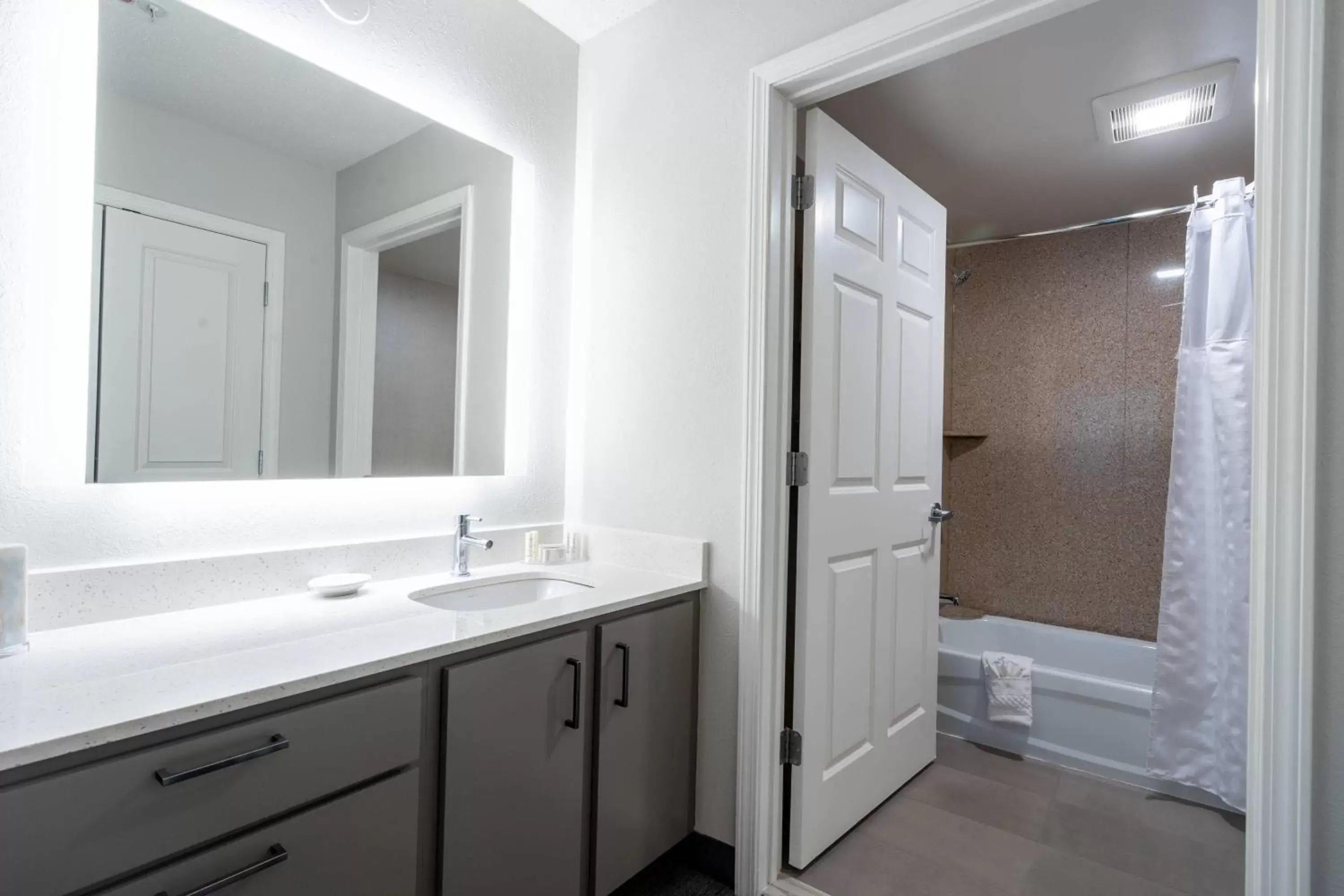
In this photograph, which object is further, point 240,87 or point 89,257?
point 240,87

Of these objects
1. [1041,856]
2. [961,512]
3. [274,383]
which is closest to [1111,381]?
[961,512]

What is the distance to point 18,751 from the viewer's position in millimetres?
747

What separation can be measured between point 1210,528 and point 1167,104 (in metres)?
1.40

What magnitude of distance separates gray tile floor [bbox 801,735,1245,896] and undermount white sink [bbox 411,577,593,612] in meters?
1.02

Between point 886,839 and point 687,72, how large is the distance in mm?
2311

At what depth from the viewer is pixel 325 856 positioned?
103cm

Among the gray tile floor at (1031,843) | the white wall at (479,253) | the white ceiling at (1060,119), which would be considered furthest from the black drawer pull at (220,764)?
the white ceiling at (1060,119)

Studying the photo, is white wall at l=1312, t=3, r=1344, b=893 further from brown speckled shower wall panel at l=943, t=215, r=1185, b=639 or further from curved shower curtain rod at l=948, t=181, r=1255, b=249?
brown speckled shower wall panel at l=943, t=215, r=1185, b=639

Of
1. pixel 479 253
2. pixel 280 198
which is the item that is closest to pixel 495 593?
pixel 479 253

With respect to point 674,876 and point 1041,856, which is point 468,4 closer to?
point 674,876

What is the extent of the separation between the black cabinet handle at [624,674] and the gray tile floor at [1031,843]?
76 cm

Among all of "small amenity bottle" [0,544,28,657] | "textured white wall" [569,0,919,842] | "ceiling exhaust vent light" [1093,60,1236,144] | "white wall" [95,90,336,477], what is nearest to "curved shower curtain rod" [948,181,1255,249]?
"ceiling exhaust vent light" [1093,60,1236,144]

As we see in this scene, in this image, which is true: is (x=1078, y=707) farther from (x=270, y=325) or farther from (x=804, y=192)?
(x=270, y=325)

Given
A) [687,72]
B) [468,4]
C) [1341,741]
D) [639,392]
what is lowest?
[1341,741]
